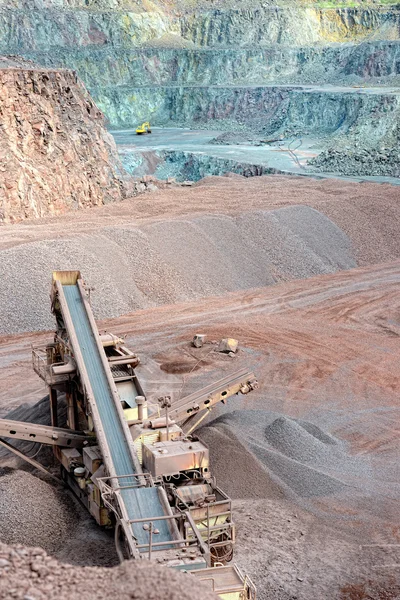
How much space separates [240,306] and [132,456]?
526 inches

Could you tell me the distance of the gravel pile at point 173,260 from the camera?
74.5ft

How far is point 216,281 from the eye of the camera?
25625 millimetres

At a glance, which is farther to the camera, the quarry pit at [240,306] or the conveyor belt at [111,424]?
the quarry pit at [240,306]

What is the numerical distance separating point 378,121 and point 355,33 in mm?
37176

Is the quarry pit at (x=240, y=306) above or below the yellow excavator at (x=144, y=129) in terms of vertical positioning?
above

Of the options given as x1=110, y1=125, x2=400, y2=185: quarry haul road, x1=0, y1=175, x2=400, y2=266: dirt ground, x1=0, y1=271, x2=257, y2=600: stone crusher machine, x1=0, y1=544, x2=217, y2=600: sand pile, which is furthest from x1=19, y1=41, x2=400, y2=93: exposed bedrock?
x1=0, y1=544, x2=217, y2=600: sand pile

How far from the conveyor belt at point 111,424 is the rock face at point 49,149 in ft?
61.3

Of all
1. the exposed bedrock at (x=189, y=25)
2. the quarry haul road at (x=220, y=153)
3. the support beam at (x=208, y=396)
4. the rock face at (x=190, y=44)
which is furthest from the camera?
the exposed bedrock at (x=189, y=25)

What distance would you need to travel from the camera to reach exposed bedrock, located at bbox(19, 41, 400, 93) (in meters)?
72.4

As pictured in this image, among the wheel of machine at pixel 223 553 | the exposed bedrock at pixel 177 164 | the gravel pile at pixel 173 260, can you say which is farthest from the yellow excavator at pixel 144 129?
the wheel of machine at pixel 223 553

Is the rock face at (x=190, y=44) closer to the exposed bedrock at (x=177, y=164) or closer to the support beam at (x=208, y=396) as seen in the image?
the exposed bedrock at (x=177, y=164)

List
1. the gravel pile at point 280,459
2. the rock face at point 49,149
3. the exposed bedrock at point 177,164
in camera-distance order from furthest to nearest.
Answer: the exposed bedrock at point 177,164, the rock face at point 49,149, the gravel pile at point 280,459

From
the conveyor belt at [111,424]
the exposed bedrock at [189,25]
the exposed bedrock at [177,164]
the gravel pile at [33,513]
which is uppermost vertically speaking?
the conveyor belt at [111,424]

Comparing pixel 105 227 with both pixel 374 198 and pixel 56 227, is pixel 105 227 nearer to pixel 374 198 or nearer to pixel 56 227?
pixel 56 227
